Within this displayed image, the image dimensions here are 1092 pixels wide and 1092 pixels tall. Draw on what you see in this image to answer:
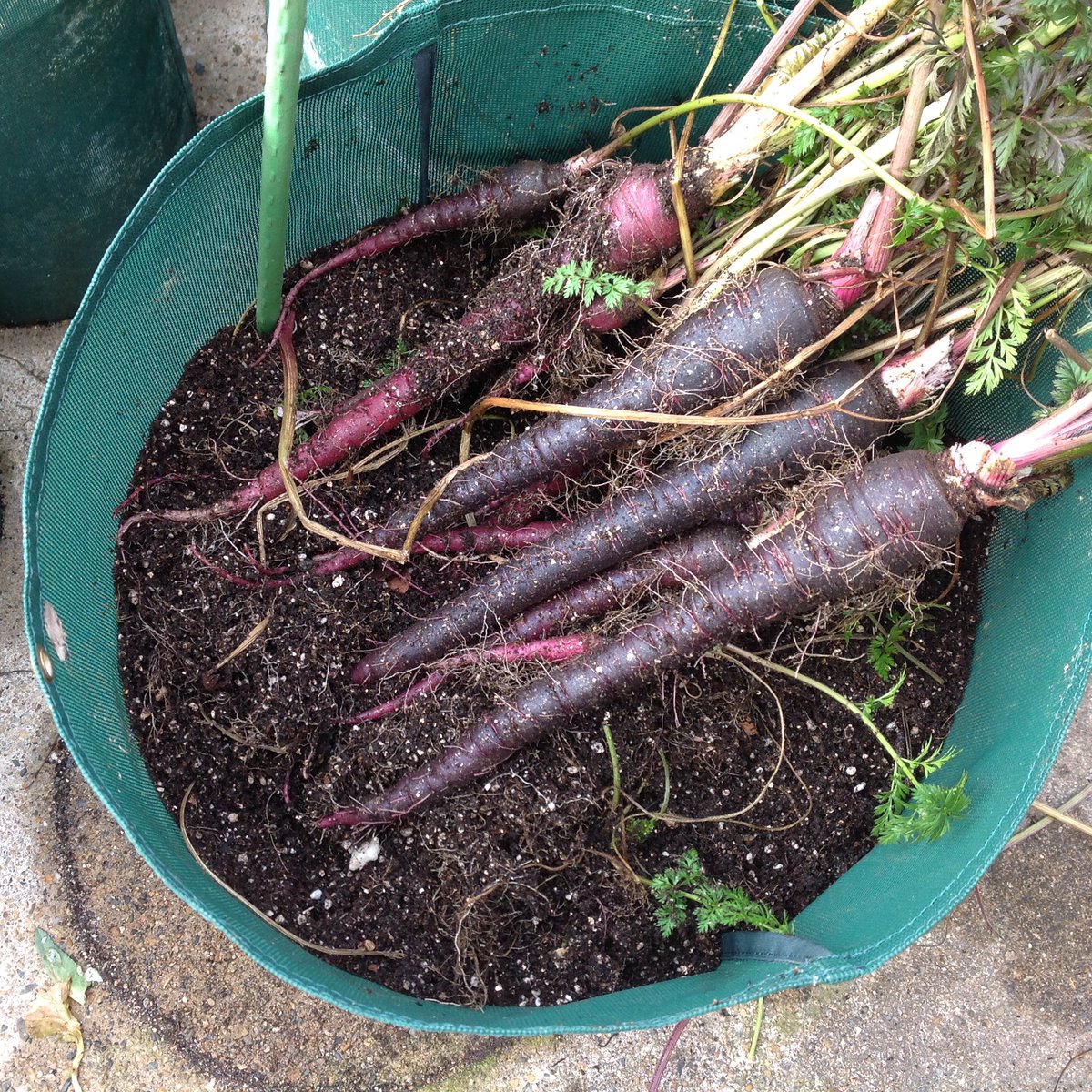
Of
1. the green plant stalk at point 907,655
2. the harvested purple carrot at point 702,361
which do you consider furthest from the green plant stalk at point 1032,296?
the green plant stalk at point 907,655

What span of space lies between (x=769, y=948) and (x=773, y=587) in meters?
0.67

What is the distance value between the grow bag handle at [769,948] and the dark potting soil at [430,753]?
0.04 m

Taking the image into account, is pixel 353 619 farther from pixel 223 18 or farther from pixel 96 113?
pixel 223 18

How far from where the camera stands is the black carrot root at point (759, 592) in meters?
1.58

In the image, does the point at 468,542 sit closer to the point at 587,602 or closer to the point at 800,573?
the point at 587,602

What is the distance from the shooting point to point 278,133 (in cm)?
138

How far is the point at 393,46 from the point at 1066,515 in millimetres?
1547

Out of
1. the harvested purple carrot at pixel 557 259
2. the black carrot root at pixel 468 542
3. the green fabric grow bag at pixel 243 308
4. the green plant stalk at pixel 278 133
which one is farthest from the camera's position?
the black carrot root at pixel 468 542

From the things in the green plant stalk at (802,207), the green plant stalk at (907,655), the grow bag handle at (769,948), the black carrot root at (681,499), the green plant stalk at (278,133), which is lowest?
the grow bag handle at (769,948)

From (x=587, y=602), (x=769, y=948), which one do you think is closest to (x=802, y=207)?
(x=587, y=602)

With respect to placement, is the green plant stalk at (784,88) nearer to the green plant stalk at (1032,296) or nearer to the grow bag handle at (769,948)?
the green plant stalk at (1032,296)

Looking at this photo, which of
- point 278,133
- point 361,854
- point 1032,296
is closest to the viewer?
point 278,133

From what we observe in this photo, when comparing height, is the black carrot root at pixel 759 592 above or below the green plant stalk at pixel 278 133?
below

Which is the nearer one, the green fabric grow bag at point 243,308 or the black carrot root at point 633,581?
the green fabric grow bag at point 243,308
